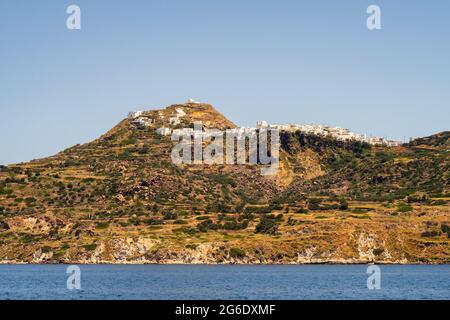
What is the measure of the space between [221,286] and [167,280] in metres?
15.5

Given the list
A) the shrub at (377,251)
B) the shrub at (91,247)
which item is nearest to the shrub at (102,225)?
the shrub at (91,247)

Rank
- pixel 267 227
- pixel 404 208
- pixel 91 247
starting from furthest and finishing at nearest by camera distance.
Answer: pixel 404 208, pixel 267 227, pixel 91 247

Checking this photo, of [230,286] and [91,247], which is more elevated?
[230,286]

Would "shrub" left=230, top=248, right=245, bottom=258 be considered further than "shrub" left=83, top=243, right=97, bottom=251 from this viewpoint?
No

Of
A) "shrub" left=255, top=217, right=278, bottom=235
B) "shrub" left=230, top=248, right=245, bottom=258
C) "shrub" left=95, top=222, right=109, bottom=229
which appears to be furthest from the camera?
"shrub" left=95, top=222, right=109, bottom=229

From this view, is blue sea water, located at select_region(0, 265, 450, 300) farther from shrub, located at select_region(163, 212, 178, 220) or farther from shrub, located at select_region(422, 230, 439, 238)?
shrub, located at select_region(163, 212, 178, 220)

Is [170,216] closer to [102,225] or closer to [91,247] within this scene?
[102,225]

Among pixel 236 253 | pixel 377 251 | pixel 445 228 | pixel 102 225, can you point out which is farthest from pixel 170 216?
pixel 445 228

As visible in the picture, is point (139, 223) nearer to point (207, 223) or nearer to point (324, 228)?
point (207, 223)

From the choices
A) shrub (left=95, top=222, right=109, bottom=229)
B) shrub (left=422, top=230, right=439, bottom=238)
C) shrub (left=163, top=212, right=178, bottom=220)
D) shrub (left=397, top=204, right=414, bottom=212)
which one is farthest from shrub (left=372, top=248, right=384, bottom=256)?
shrub (left=95, top=222, right=109, bottom=229)

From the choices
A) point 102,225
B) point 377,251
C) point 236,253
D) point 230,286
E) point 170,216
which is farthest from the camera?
point 170,216

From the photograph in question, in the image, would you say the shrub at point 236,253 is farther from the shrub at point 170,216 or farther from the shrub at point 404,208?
the shrub at point 404,208

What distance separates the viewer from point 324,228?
518 feet
